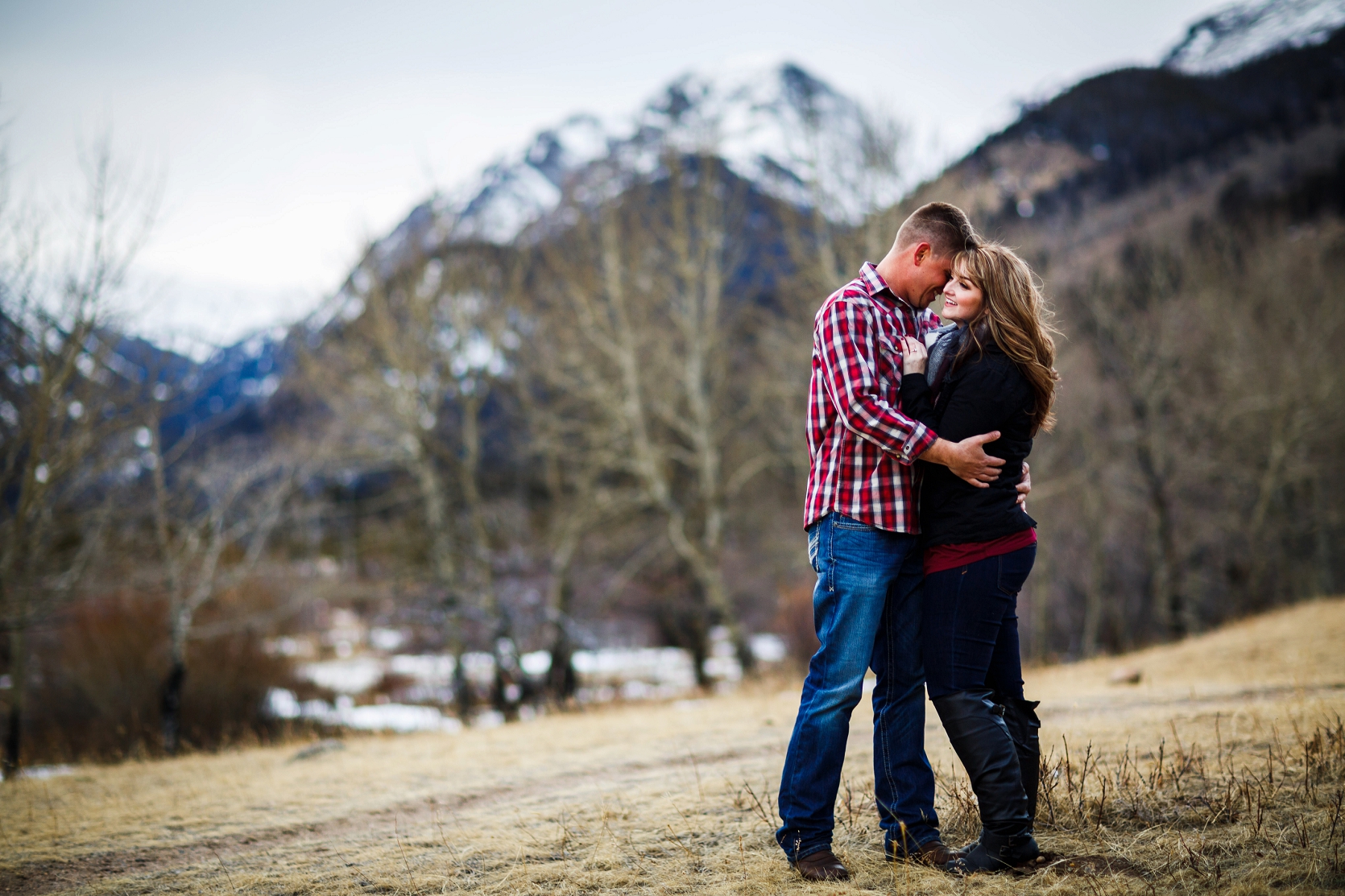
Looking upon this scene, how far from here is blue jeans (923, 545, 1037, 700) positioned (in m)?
2.68

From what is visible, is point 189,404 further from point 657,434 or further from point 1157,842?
point 1157,842

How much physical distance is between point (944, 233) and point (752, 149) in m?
18.4

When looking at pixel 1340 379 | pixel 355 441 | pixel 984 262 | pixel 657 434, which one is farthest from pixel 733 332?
pixel 984 262

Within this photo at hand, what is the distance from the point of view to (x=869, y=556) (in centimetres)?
274

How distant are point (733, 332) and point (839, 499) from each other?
901 inches

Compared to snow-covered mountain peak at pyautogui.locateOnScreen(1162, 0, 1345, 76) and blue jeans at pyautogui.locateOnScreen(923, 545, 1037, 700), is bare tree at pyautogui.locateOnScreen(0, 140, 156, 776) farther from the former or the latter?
snow-covered mountain peak at pyautogui.locateOnScreen(1162, 0, 1345, 76)

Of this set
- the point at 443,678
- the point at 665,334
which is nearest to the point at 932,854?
the point at 665,334

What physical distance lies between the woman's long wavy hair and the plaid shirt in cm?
27

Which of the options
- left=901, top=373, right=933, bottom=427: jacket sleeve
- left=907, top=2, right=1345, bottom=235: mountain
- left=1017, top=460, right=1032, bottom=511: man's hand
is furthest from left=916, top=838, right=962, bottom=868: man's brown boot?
left=907, top=2, right=1345, bottom=235: mountain

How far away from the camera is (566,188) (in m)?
22.5

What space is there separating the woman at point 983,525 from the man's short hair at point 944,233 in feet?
0.49

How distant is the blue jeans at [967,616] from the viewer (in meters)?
2.68

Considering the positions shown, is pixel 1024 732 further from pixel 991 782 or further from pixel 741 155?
pixel 741 155

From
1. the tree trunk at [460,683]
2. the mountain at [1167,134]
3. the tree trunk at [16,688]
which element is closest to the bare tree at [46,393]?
the tree trunk at [16,688]
